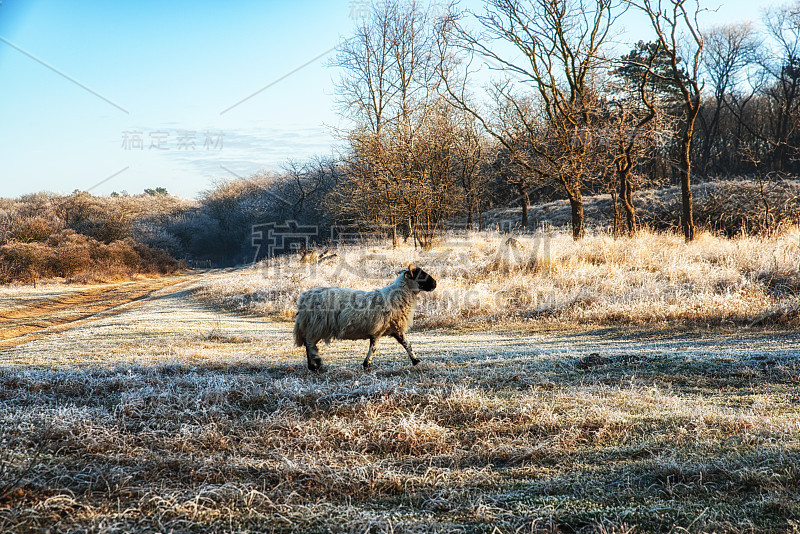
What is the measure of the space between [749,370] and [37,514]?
7.66 meters

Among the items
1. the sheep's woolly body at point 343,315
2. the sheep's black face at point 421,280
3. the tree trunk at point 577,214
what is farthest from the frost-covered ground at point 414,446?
the tree trunk at point 577,214

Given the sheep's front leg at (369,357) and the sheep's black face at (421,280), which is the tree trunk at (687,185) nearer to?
the sheep's black face at (421,280)

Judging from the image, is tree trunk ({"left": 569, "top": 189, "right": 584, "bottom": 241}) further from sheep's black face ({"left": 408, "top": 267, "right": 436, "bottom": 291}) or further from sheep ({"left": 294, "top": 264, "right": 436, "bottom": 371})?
sheep ({"left": 294, "top": 264, "right": 436, "bottom": 371})

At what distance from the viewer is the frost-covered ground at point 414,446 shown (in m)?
2.98

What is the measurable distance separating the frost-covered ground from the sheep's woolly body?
63cm

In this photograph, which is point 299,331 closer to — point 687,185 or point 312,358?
point 312,358

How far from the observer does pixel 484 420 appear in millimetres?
4824

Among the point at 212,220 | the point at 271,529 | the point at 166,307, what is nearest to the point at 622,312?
the point at 271,529

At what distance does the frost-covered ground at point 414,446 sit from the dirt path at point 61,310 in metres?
10.3

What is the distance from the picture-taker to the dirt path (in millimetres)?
15219

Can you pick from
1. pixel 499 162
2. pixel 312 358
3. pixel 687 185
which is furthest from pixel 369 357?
pixel 499 162

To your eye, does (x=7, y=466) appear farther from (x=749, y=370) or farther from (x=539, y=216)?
(x=539, y=216)

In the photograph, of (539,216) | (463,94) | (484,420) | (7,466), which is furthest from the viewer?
(539,216)

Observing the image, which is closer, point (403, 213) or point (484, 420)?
point (484, 420)
